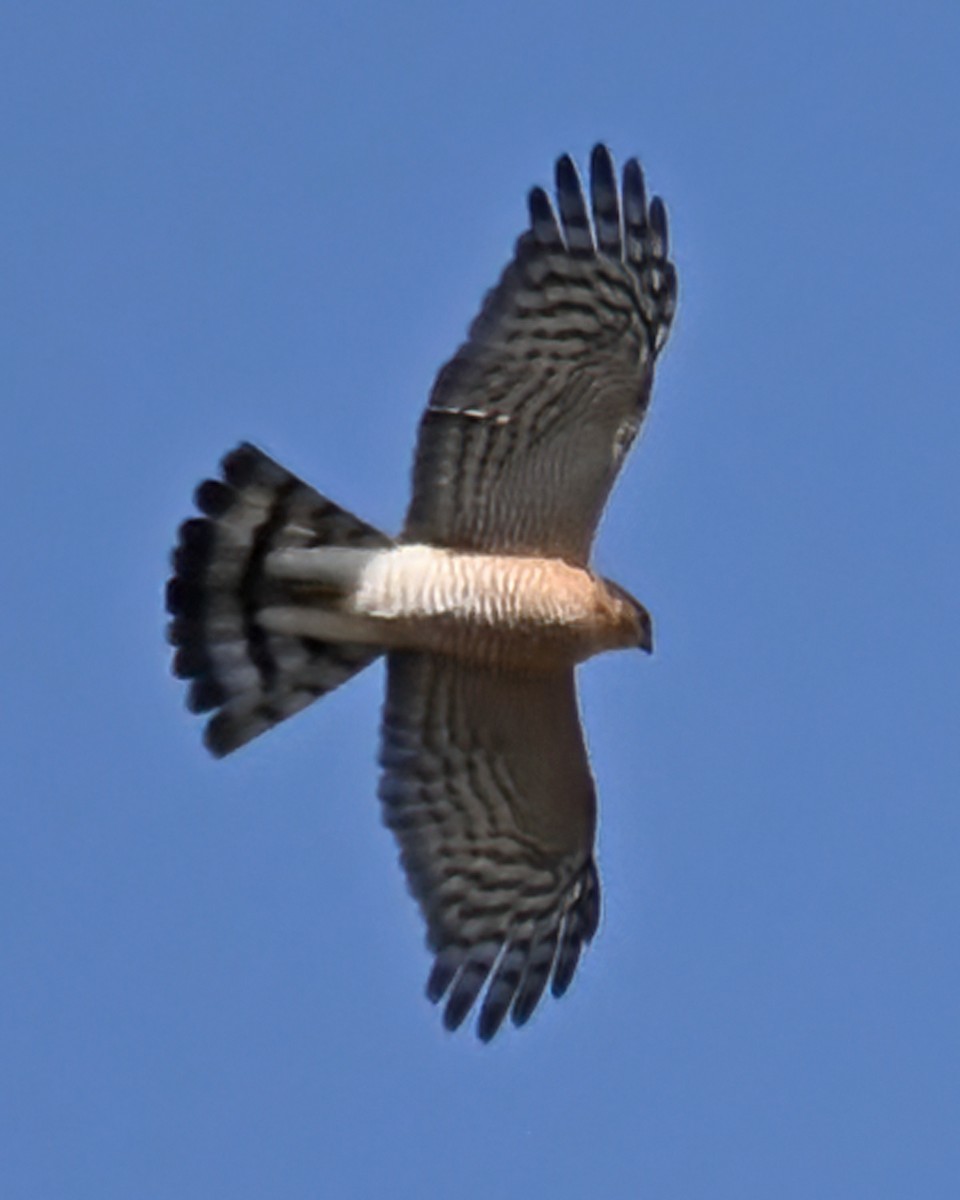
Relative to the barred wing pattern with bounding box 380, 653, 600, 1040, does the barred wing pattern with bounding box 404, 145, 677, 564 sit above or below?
above

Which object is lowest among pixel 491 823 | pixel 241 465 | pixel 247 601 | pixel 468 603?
pixel 491 823

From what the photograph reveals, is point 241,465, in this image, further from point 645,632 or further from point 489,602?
point 645,632

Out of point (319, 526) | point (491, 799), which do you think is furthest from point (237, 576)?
point (491, 799)

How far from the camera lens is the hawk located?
1678 centimetres

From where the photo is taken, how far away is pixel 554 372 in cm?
1677

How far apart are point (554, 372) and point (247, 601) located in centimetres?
166

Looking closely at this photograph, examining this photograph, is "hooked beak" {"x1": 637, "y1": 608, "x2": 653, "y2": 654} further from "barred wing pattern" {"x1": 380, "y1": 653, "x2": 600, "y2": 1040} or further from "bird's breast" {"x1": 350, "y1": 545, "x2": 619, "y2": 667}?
"barred wing pattern" {"x1": 380, "y1": 653, "x2": 600, "y2": 1040}

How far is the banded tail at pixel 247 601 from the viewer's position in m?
17.0

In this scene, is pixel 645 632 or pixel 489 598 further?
pixel 645 632

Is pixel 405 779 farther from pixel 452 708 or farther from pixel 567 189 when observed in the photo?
pixel 567 189

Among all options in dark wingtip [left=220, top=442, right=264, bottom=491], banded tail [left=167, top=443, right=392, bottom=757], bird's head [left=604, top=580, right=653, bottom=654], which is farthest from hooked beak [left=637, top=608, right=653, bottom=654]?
dark wingtip [left=220, top=442, right=264, bottom=491]

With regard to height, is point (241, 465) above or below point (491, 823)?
above

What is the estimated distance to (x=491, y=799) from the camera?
1748 centimetres

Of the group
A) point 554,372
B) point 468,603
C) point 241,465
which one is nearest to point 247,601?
point 241,465
